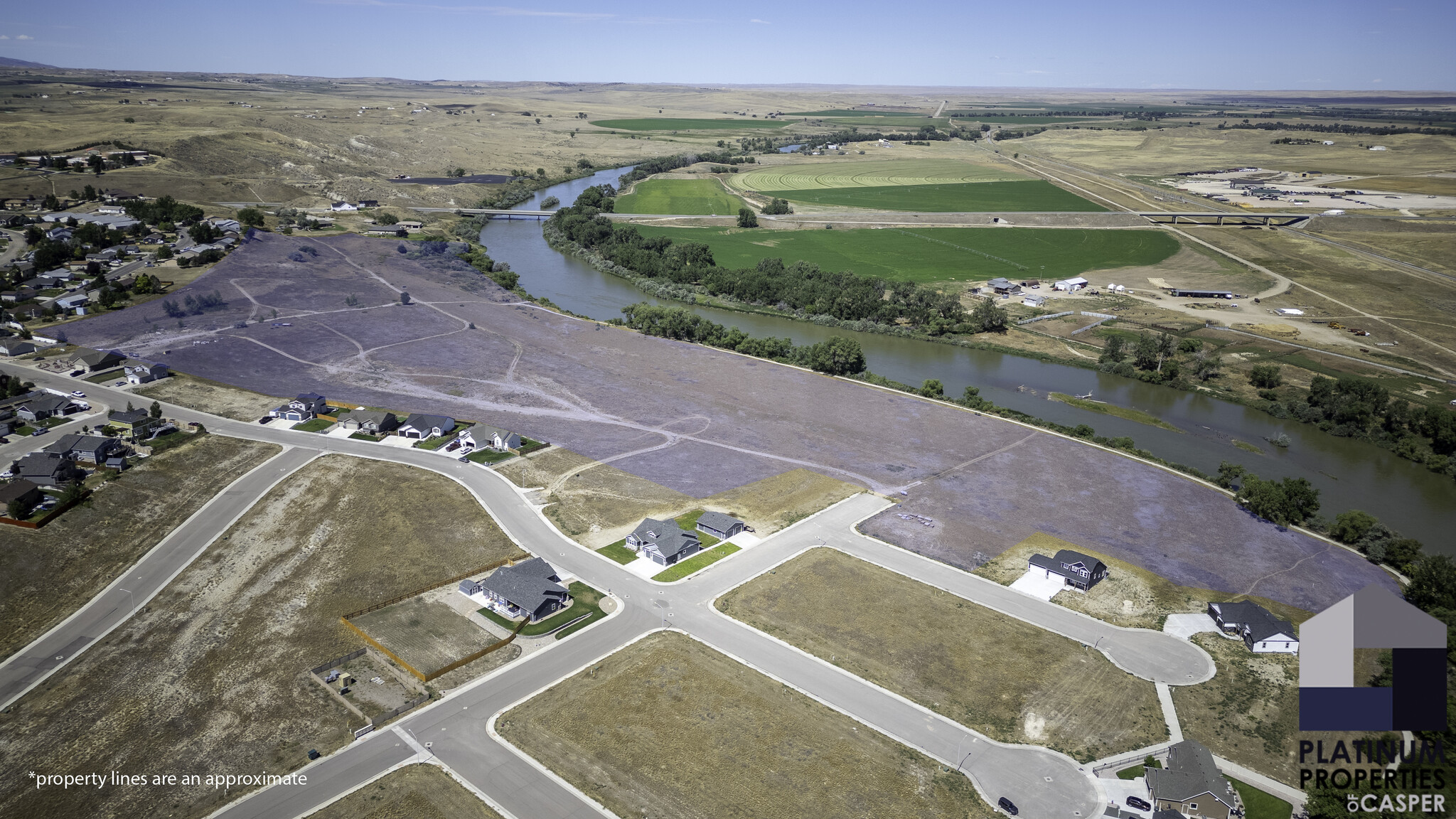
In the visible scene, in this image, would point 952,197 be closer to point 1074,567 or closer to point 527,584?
point 1074,567

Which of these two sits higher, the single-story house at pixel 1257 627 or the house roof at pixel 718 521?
the house roof at pixel 718 521

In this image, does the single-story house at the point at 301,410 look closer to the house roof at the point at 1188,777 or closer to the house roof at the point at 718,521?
the house roof at the point at 718,521

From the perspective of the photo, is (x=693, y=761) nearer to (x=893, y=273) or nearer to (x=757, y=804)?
(x=757, y=804)

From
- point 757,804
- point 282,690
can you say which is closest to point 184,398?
point 282,690

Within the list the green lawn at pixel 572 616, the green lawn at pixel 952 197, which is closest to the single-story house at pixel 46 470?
the green lawn at pixel 572 616

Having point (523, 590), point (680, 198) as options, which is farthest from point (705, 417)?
point (680, 198)

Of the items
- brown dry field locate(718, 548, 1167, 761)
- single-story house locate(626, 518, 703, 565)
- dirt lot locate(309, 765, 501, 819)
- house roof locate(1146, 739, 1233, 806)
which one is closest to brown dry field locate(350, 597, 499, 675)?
dirt lot locate(309, 765, 501, 819)
